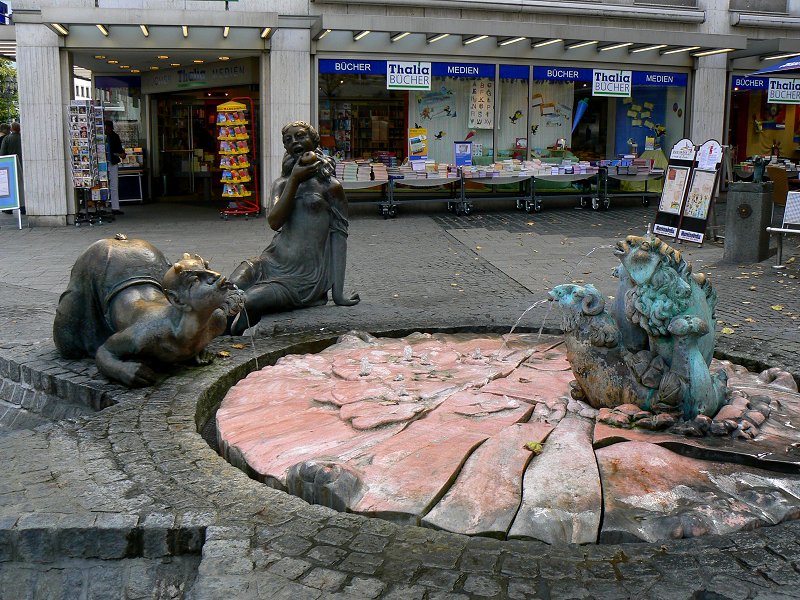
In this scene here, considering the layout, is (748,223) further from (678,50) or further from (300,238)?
(678,50)

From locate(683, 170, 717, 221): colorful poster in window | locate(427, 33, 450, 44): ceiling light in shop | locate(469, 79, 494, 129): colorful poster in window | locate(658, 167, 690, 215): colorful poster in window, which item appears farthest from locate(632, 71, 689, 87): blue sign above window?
locate(683, 170, 717, 221): colorful poster in window

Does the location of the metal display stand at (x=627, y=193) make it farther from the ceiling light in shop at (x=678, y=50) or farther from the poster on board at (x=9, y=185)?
the poster on board at (x=9, y=185)

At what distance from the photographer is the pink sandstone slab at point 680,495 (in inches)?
139

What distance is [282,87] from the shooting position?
54.7ft

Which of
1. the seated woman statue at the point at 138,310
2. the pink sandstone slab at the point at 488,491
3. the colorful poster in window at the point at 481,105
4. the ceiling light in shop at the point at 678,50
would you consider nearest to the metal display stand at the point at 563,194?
the colorful poster in window at the point at 481,105

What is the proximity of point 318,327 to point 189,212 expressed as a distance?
12.3 meters

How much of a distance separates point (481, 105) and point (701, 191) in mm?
6023

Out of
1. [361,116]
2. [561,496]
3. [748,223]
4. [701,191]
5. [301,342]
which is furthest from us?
[361,116]

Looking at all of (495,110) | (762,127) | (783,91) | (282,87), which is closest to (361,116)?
(282,87)

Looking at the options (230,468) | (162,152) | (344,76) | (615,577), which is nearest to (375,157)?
(344,76)

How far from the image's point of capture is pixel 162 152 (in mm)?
21891

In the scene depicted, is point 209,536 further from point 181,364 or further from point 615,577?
point 181,364

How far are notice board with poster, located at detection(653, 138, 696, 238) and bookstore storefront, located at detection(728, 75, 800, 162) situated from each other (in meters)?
7.19

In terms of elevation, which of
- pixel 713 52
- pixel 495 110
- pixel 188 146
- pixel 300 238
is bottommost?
pixel 300 238
